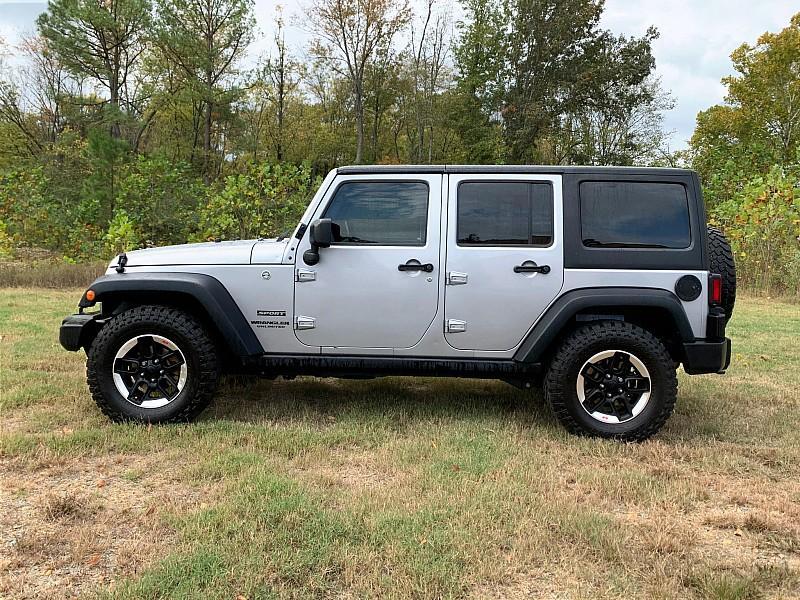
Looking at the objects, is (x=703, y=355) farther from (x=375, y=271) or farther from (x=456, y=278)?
(x=375, y=271)

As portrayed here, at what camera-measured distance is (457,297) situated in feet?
13.5

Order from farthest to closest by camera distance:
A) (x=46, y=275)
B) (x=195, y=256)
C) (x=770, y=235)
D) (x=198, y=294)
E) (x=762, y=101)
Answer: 1. (x=762, y=101)
2. (x=46, y=275)
3. (x=770, y=235)
4. (x=195, y=256)
5. (x=198, y=294)

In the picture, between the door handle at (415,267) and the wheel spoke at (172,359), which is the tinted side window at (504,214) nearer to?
the door handle at (415,267)

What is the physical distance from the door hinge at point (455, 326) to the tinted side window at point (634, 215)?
953mm

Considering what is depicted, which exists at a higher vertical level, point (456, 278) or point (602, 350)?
point (456, 278)

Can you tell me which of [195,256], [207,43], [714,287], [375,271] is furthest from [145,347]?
[207,43]

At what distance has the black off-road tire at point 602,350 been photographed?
3.96 meters

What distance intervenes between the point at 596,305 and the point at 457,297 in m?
0.88

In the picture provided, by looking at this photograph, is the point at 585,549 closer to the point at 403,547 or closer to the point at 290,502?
the point at 403,547

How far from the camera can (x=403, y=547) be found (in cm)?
257

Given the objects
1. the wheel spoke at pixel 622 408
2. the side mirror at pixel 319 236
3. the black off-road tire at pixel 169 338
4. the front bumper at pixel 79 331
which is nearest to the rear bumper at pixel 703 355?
the wheel spoke at pixel 622 408

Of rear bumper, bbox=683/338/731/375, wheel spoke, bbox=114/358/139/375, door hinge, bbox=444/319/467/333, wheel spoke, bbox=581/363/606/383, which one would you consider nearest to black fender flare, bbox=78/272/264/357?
wheel spoke, bbox=114/358/139/375

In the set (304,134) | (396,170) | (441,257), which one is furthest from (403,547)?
(304,134)

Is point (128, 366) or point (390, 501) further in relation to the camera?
point (128, 366)
